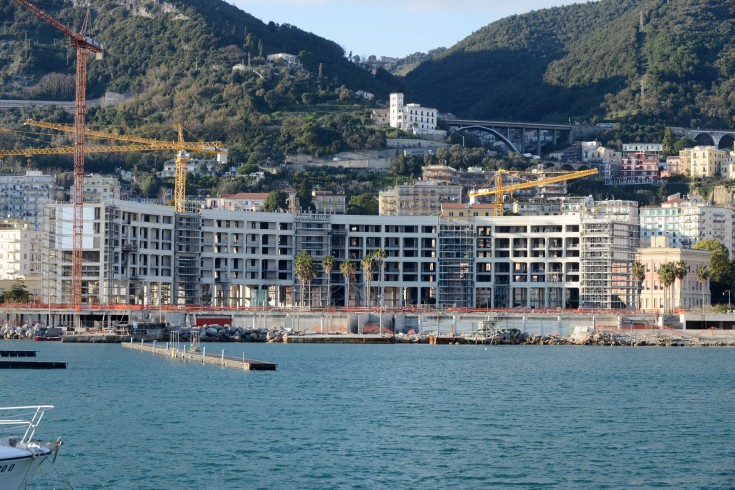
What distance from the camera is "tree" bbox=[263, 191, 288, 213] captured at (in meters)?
191

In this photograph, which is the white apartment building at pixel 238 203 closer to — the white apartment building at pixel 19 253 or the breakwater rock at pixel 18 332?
the white apartment building at pixel 19 253

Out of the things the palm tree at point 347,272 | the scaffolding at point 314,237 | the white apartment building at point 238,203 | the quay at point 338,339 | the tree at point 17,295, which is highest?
the white apartment building at point 238,203

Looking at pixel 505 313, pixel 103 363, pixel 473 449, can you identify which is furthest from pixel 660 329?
pixel 473 449

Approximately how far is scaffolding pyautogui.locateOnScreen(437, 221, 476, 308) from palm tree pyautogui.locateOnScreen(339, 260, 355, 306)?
11.2m

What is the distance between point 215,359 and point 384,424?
111ft

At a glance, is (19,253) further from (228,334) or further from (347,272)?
(228,334)

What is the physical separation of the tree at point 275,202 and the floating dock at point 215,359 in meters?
82.7

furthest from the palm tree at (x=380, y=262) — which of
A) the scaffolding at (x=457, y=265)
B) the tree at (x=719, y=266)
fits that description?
the tree at (x=719, y=266)

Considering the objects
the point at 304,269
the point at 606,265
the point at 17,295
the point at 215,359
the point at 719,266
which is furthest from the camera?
the point at 719,266

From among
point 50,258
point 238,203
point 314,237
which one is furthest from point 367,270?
point 238,203

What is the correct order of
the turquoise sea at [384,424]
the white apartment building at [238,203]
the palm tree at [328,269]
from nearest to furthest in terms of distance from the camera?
the turquoise sea at [384,424]
the palm tree at [328,269]
the white apartment building at [238,203]

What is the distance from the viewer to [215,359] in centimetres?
8956

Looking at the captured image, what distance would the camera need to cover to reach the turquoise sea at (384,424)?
44312mm

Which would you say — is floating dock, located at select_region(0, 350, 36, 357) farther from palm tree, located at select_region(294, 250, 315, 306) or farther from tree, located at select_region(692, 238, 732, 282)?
tree, located at select_region(692, 238, 732, 282)
